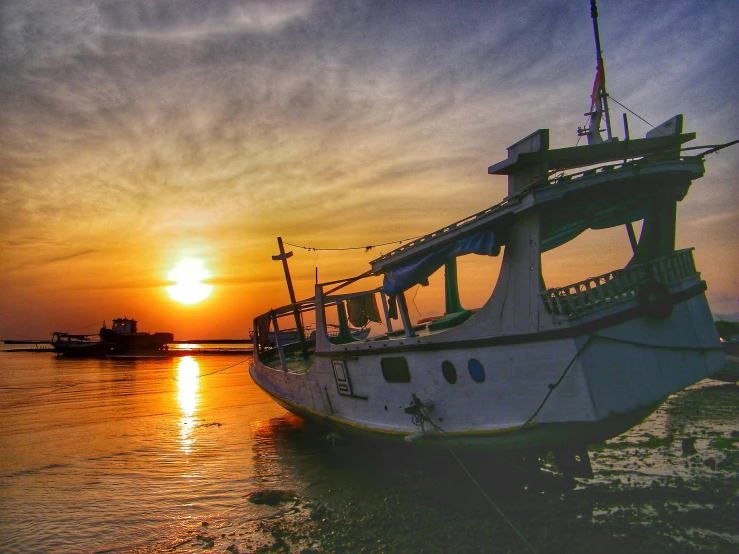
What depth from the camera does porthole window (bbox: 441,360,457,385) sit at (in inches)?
357

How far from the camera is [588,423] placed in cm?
741

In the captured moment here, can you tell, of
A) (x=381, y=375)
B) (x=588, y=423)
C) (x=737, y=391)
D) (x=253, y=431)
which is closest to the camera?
(x=588, y=423)

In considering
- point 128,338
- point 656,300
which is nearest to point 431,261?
point 656,300

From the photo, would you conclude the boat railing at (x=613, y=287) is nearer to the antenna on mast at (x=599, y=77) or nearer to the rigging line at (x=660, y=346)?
the rigging line at (x=660, y=346)

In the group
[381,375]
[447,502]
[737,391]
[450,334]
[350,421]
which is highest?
[450,334]

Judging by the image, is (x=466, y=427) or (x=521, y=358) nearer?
(x=521, y=358)

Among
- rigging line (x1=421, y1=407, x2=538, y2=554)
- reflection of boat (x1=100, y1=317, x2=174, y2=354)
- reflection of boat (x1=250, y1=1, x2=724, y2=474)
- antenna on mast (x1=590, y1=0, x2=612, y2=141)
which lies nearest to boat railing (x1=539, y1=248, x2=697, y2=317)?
reflection of boat (x1=250, y1=1, x2=724, y2=474)

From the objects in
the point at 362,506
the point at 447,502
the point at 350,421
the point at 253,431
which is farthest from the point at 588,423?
the point at 253,431

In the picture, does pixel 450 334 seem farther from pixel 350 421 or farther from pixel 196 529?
pixel 196 529

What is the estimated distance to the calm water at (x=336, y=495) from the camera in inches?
299

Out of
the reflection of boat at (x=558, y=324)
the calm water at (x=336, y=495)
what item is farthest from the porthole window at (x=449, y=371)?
the calm water at (x=336, y=495)

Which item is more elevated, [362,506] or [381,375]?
[381,375]

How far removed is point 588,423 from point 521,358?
1.37m

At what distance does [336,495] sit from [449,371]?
12.0ft
